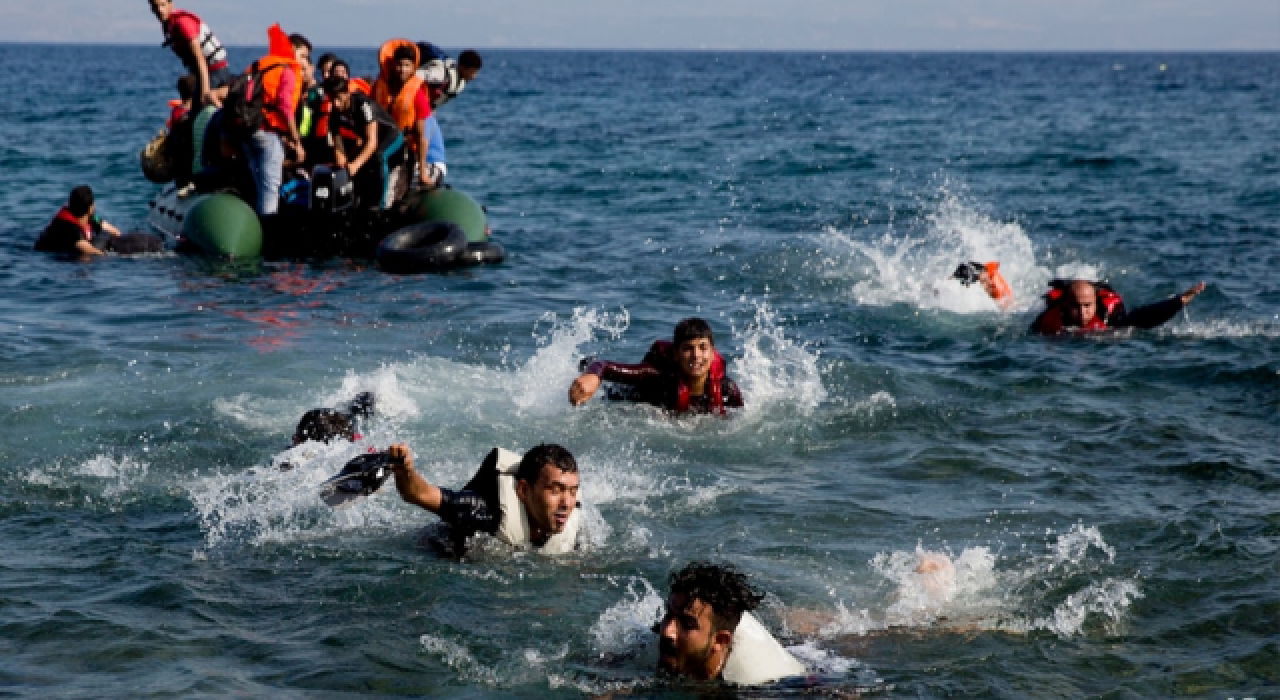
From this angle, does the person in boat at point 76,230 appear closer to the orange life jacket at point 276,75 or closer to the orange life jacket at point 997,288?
the orange life jacket at point 276,75

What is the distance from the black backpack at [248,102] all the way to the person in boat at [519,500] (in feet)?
31.5

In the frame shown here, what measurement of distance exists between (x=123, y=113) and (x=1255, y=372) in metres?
38.2

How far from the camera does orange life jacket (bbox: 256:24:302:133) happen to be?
15.7 m

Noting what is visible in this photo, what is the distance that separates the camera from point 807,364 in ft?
39.5

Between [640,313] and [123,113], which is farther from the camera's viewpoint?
[123,113]

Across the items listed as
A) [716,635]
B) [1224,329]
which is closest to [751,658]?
[716,635]

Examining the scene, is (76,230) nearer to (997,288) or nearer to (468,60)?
(468,60)

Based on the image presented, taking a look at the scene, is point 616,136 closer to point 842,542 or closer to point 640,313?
point 640,313

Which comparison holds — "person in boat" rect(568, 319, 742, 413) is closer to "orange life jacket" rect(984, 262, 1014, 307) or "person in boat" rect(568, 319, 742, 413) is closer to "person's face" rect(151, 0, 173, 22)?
"orange life jacket" rect(984, 262, 1014, 307)

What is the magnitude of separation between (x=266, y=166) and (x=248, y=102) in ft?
3.07

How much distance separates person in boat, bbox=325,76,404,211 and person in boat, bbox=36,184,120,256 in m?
A: 3.09

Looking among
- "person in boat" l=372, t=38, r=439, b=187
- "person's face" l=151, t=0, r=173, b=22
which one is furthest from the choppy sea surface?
"person's face" l=151, t=0, r=173, b=22

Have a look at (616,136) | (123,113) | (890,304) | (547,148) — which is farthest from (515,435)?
(123,113)

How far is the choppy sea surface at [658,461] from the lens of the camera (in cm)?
665
